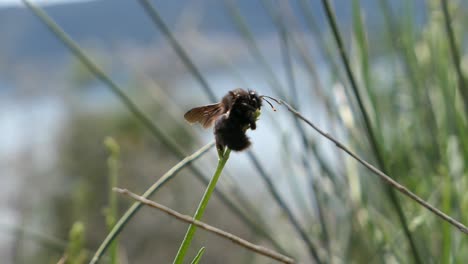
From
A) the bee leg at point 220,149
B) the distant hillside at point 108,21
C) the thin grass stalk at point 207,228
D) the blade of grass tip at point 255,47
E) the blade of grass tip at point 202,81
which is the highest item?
the distant hillside at point 108,21

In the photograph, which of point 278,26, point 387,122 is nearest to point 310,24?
point 278,26

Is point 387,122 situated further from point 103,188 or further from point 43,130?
point 43,130

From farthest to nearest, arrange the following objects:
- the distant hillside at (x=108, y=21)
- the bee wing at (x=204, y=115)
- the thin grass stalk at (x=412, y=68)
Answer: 1. the distant hillside at (x=108, y=21)
2. the thin grass stalk at (x=412, y=68)
3. the bee wing at (x=204, y=115)

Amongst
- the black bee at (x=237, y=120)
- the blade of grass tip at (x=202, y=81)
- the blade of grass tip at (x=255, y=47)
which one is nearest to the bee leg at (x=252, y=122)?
the black bee at (x=237, y=120)

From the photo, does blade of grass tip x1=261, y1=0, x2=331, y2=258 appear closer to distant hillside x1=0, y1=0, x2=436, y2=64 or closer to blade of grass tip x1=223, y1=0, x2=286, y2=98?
blade of grass tip x1=223, y1=0, x2=286, y2=98

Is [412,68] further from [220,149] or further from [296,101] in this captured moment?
[220,149]

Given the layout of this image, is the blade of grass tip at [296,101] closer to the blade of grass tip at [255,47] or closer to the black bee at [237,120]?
the blade of grass tip at [255,47]

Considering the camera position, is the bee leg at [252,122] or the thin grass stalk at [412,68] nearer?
the bee leg at [252,122]

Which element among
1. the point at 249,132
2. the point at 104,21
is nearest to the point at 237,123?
the point at 249,132
